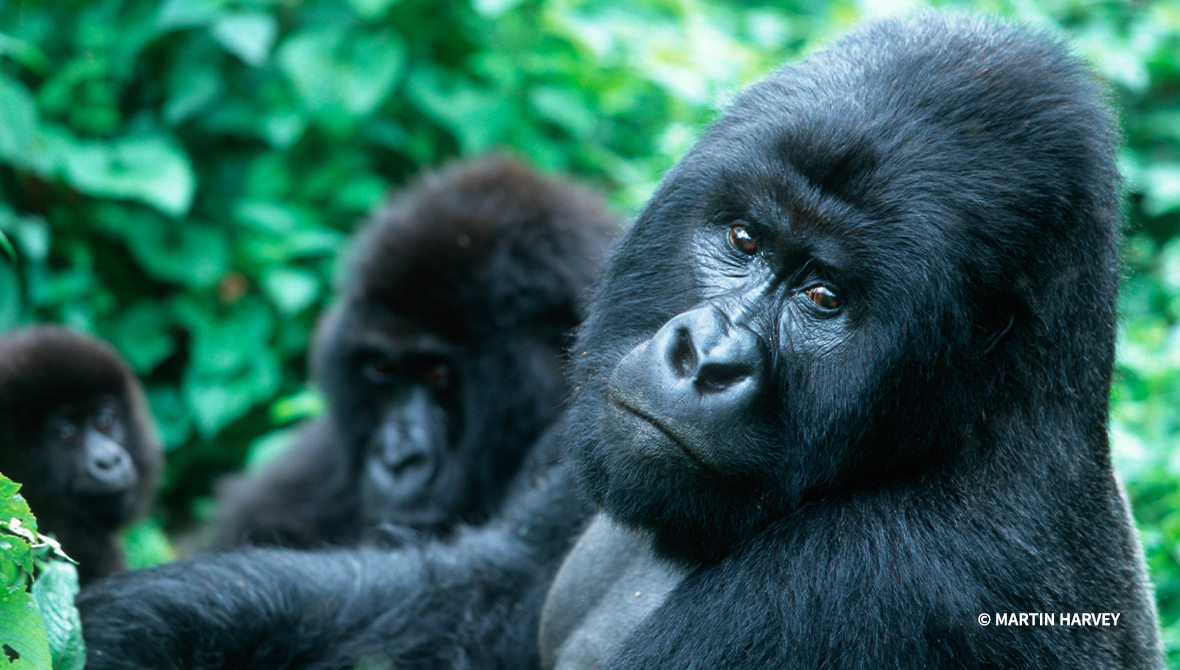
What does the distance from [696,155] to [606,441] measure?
66cm

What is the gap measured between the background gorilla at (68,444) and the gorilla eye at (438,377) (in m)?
1.07

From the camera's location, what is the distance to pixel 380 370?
3982mm

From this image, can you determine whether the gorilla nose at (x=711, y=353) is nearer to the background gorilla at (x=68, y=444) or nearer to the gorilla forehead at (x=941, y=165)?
the gorilla forehead at (x=941, y=165)

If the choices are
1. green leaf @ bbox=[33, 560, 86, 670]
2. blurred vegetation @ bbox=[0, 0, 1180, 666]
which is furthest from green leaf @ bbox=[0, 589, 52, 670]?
blurred vegetation @ bbox=[0, 0, 1180, 666]

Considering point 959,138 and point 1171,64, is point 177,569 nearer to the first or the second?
point 959,138

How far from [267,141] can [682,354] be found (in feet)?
12.7

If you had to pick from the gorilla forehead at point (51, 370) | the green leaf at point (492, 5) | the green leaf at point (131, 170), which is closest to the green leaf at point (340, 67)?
the green leaf at point (492, 5)

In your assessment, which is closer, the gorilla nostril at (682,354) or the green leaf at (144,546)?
the gorilla nostril at (682,354)

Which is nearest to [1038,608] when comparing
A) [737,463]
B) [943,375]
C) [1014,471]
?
[1014,471]

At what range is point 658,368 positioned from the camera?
6.75 feet

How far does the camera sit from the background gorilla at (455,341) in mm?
3805

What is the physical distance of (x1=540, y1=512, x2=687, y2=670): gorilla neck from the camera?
2.44 meters

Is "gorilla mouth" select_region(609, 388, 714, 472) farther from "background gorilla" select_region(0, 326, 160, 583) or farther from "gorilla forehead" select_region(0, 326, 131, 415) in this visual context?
"gorilla forehead" select_region(0, 326, 131, 415)

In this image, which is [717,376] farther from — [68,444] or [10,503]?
[68,444]
